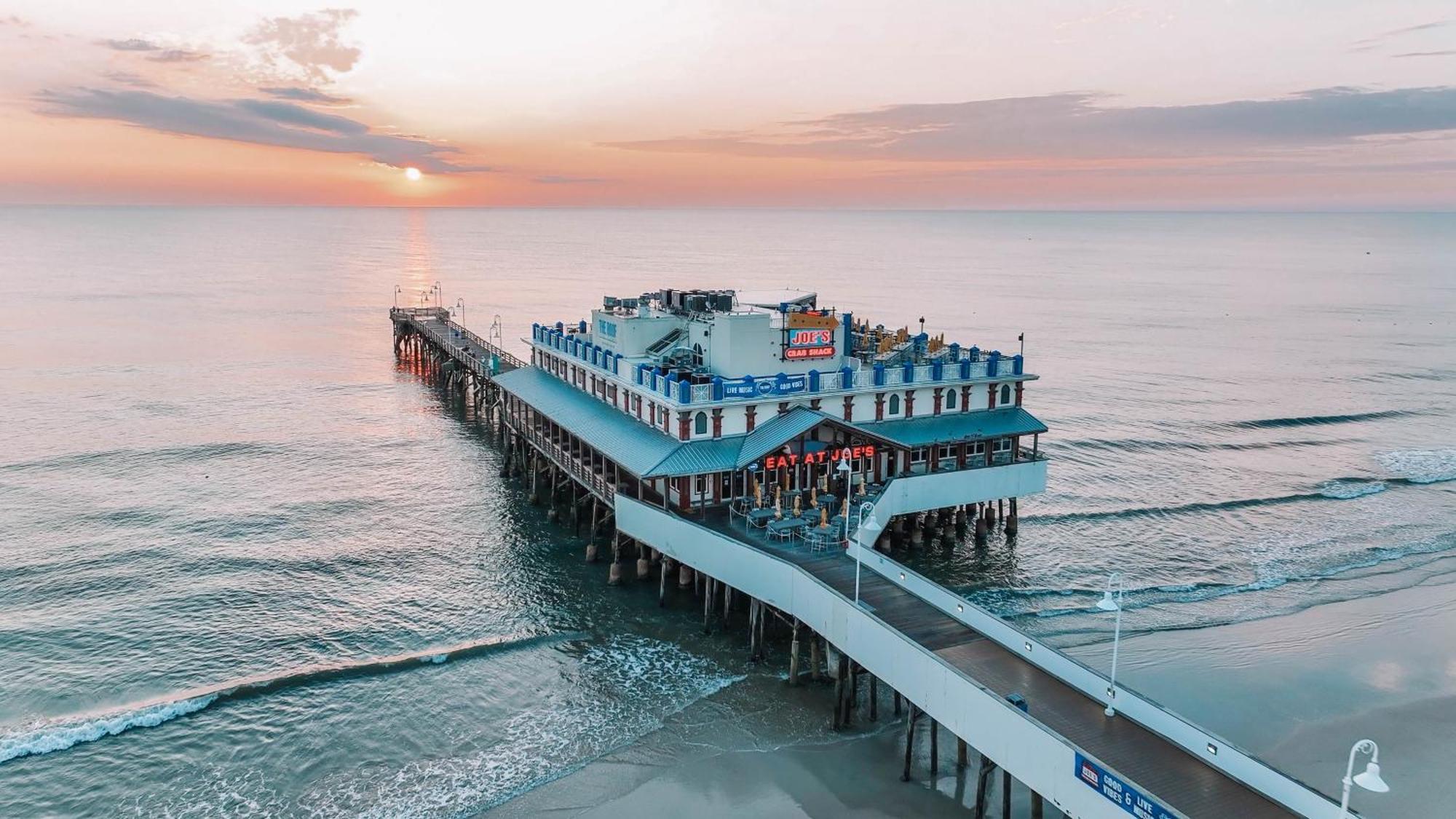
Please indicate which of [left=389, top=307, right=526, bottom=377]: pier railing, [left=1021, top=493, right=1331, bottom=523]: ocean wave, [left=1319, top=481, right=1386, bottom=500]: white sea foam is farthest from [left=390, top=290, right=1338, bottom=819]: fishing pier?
[left=1319, top=481, right=1386, bottom=500]: white sea foam

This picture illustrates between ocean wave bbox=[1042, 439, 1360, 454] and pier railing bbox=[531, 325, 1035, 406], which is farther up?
pier railing bbox=[531, 325, 1035, 406]

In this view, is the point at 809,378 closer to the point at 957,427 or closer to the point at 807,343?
the point at 807,343

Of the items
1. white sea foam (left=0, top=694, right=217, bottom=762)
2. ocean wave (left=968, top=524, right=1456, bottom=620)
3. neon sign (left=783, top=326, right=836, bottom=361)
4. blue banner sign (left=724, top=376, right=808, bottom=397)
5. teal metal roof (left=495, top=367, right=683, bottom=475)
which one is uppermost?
neon sign (left=783, top=326, right=836, bottom=361)

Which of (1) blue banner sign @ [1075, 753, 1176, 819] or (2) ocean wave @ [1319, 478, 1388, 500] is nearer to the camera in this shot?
(1) blue banner sign @ [1075, 753, 1176, 819]

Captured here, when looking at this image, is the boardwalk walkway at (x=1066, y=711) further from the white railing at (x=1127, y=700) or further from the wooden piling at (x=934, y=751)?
the wooden piling at (x=934, y=751)

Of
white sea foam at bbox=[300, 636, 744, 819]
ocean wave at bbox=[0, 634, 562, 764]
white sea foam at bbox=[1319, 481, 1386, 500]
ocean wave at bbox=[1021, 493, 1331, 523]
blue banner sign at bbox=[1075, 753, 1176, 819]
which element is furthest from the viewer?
white sea foam at bbox=[1319, 481, 1386, 500]

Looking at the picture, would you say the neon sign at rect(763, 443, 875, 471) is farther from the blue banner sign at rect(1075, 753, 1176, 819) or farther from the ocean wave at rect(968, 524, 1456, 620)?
the blue banner sign at rect(1075, 753, 1176, 819)

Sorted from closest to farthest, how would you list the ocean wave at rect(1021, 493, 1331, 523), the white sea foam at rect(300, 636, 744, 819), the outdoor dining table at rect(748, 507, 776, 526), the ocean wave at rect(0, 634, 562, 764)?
1. the white sea foam at rect(300, 636, 744, 819)
2. the ocean wave at rect(0, 634, 562, 764)
3. the outdoor dining table at rect(748, 507, 776, 526)
4. the ocean wave at rect(1021, 493, 1331, 523)
